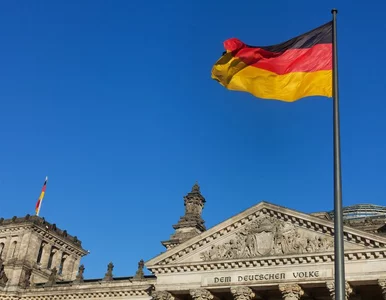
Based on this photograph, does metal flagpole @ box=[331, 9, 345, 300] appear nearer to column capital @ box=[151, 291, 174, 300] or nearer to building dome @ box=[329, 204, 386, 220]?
column capital @ box=[151, 291, 174, 300]

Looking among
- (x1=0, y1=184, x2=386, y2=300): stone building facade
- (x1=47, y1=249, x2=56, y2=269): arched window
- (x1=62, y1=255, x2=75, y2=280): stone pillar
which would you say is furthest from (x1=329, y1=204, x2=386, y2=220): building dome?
(x1=47, y1=249, x2=56, y2=269): arched window

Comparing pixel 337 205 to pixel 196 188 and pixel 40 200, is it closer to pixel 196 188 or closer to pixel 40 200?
pixel 196 188

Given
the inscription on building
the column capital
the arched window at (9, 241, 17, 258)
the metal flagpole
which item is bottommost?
the metal flagpole

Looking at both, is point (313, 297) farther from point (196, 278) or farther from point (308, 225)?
point (196, 278)

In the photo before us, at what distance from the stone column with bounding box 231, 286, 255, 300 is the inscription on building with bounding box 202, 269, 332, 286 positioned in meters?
0.56

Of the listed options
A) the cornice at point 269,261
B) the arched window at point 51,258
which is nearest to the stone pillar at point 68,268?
the arched window at point 51,258

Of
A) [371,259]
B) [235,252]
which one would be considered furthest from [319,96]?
[235,252]

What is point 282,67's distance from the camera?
19797mm

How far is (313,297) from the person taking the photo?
144ft

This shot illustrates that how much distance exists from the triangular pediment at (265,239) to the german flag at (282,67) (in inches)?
894

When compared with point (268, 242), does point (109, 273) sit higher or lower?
lower

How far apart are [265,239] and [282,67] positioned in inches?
1016

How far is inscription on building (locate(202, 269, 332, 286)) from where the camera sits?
4012cm

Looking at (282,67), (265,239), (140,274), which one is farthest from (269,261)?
(282,67)
